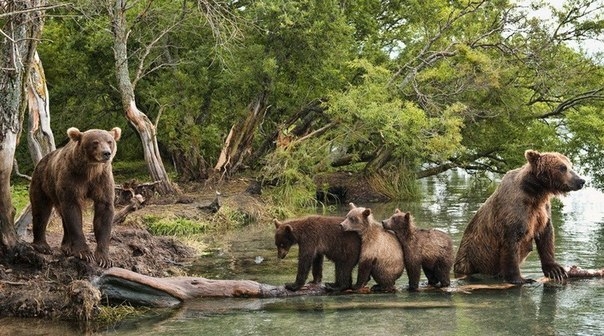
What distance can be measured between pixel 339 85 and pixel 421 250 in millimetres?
17123

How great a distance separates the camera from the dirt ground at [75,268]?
9.11 m

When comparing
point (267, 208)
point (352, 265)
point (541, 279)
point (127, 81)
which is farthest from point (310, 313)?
point (127, 81)

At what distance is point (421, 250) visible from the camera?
33.5 ft

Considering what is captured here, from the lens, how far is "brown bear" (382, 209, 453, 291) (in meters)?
10.2

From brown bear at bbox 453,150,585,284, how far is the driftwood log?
572 mm

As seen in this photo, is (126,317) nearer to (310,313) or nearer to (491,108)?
(310,313)

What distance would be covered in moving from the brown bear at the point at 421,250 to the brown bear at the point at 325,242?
602 millimetres

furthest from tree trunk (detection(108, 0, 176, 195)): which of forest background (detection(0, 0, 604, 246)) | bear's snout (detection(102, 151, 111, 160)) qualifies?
bear's snout (detection(102, 151, 111, 160))

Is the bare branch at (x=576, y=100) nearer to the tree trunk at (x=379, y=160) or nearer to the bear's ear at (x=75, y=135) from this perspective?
the tree trunk at (x=379, y=160)

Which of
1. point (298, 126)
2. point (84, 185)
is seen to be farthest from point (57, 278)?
point (298, 126)

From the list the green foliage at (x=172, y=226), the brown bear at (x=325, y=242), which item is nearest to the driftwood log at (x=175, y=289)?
the brown bear at (x=325, y=242)

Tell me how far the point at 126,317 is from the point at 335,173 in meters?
22.2

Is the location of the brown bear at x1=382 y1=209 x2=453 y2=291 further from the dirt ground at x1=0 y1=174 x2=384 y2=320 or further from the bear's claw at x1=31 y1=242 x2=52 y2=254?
the bear's claw at x1=31 y1=242 x2=52 y2=254

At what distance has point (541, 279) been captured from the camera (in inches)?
428
